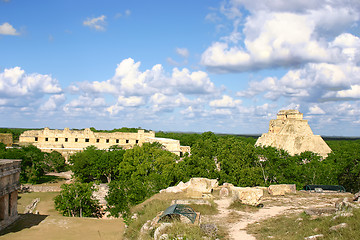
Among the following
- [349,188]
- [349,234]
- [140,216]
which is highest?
[349,234]

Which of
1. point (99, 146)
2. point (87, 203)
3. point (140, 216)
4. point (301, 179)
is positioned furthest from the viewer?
point (99, 146)

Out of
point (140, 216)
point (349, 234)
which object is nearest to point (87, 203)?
point (140, 216)

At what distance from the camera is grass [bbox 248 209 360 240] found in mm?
7787

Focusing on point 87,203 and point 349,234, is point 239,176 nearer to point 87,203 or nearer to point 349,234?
point 87,203

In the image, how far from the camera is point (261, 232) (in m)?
9.73

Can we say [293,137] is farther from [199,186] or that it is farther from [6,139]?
[6,139]

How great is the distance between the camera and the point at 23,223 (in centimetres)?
1339

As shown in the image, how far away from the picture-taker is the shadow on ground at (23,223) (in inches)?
493

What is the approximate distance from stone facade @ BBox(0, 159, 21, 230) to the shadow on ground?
0.72ft

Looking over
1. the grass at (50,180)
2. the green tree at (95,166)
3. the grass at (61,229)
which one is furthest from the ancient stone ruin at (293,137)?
the grass at (50,180)

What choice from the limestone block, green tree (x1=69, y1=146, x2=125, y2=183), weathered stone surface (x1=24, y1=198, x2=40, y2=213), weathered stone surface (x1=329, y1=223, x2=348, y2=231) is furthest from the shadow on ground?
green tree (x1=69, y1=146, x2=125, y2=183)

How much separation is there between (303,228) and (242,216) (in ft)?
10.9

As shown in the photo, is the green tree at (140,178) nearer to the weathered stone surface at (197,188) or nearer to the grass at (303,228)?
the weathered stone surface at (197,188)

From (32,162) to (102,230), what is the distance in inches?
916
